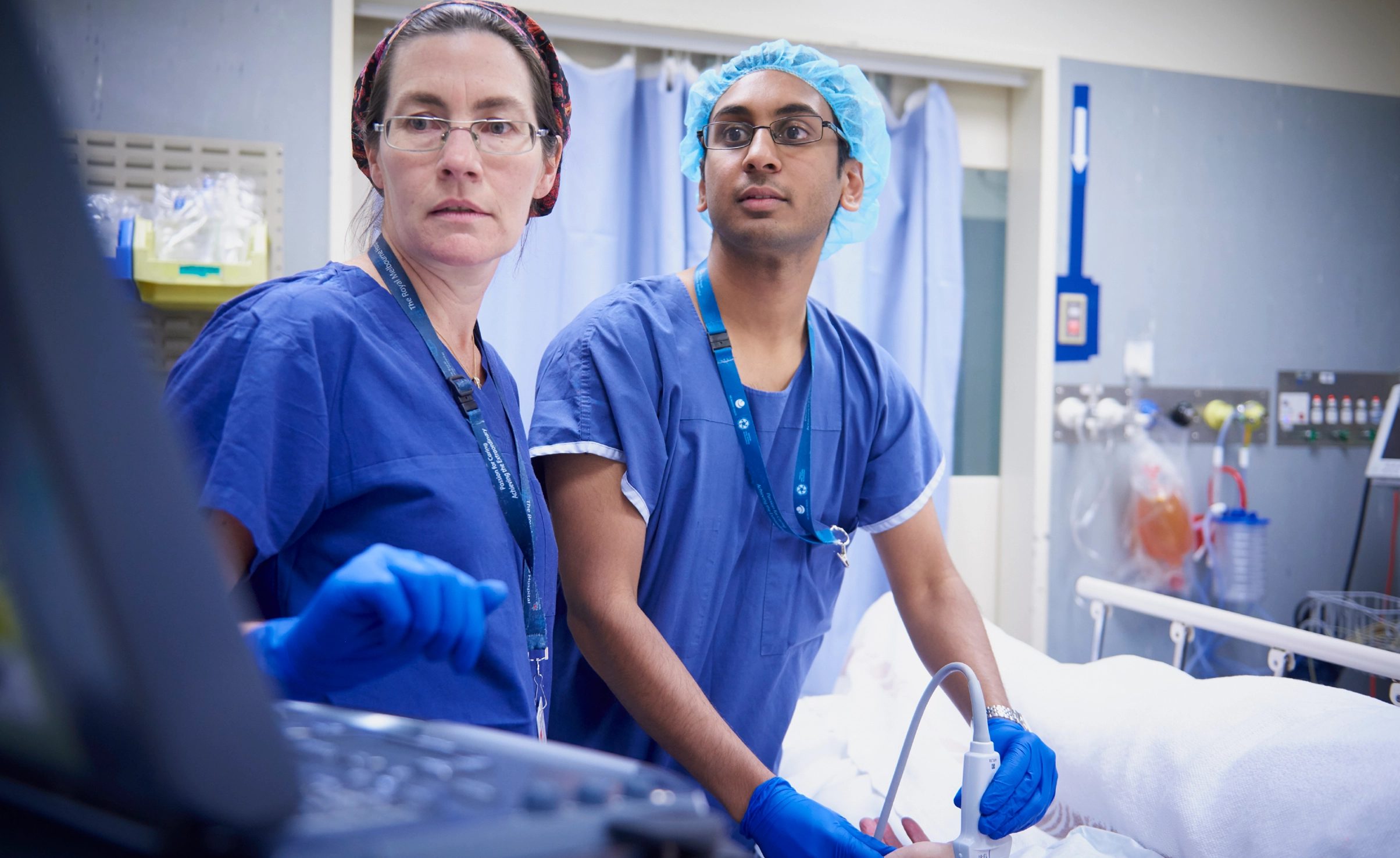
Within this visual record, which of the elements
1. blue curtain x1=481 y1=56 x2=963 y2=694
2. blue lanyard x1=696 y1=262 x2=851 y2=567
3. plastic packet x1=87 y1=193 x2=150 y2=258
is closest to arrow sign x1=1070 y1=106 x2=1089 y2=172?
blue curtain x1=481 y1=56 x2=963 y2=694

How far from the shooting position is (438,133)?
1.00m

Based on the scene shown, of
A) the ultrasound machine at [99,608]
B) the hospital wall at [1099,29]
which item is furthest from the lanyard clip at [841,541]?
the hospital wall at [1099,29]

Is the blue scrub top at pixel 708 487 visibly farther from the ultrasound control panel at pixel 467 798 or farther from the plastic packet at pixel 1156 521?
the plastic packet at pixel 1156 521

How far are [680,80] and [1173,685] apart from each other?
1873 mm

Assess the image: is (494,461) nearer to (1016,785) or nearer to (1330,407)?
(1016,785)

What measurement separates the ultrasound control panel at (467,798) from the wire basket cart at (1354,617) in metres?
2.65

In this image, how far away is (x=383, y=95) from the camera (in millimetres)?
1029

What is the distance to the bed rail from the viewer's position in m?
1.47

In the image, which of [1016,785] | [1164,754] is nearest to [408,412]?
[1016,785]

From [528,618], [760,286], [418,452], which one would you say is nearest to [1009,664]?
[760,286]

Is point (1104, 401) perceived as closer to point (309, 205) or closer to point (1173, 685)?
point (1173, 685)

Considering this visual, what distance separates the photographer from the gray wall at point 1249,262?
286cm

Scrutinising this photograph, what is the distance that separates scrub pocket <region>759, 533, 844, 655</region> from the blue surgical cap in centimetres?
52

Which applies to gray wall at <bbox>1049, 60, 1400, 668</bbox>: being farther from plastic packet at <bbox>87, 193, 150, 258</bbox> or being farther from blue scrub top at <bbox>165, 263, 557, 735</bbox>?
plastic packet at <bbox>87, 193, 150, 258</bbox>
